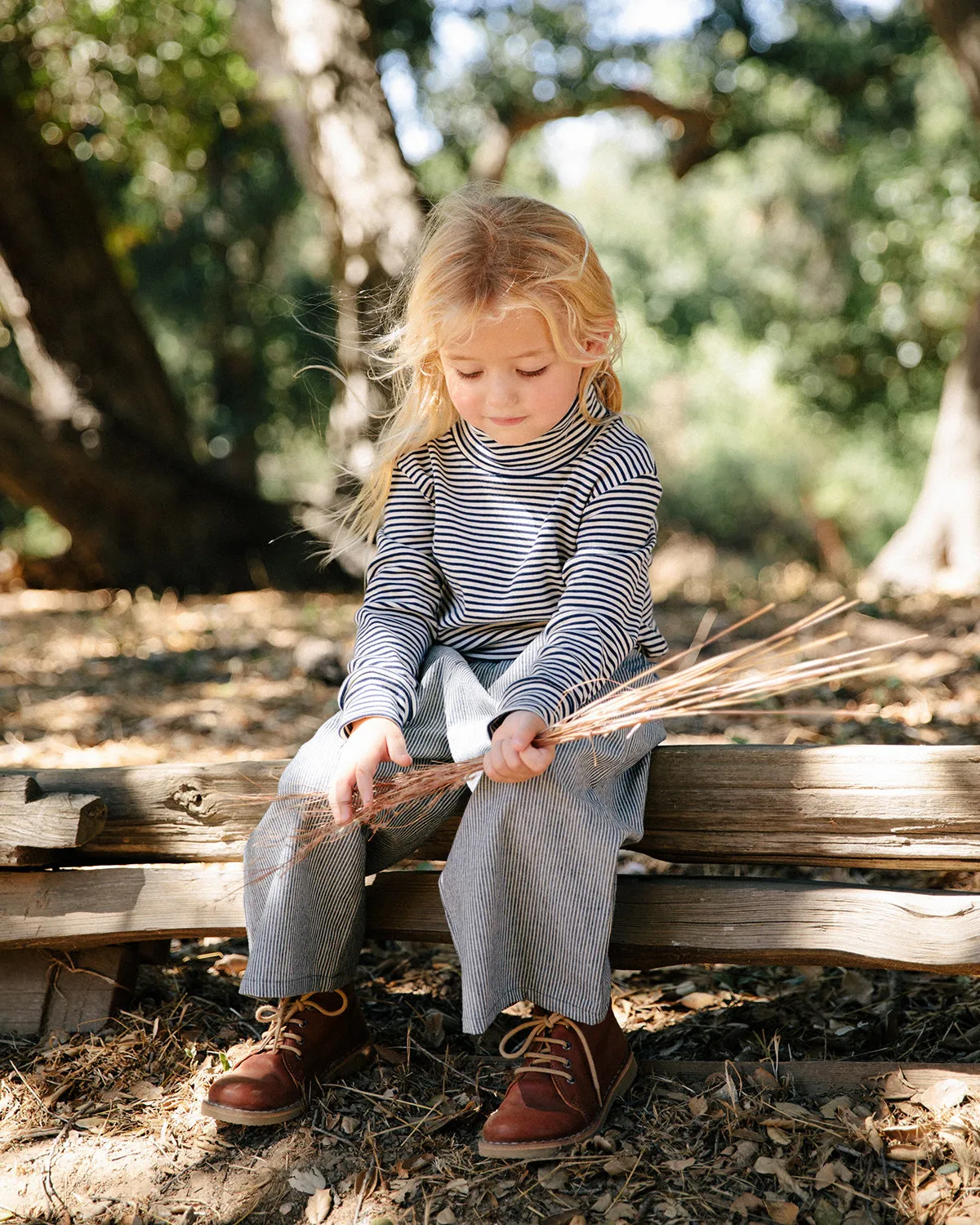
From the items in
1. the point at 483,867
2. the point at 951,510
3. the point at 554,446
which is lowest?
the point at 483,867

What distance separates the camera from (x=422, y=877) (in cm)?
224

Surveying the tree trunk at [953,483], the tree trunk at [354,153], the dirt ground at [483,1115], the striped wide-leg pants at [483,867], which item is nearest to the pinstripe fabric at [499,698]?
the striped wide-leg pants at [483,867]

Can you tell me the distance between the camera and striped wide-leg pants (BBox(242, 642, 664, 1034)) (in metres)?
1.88

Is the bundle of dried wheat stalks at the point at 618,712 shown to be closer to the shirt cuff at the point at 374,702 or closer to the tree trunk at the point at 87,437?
the shirt cuff at the point at 374,702

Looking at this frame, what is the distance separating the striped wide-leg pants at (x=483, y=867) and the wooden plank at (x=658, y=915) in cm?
18

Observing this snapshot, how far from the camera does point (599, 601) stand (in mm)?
2041

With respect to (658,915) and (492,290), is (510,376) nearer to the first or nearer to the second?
(492,290)

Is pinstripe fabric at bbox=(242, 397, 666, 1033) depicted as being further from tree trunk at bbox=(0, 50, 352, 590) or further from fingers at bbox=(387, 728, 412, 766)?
tree trunk at bbox=(0, 50, 352, 590)

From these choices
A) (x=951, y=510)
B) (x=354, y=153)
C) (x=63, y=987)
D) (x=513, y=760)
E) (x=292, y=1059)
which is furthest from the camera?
(x=951, y=510)

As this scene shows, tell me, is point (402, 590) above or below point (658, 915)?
above

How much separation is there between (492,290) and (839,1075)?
153cm

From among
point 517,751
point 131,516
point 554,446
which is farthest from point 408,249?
point 131,516

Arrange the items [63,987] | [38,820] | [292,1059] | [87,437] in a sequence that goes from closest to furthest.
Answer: [292,1059] < [38,820] < [63,987] < [87,437]

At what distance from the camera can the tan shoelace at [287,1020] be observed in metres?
2.03
